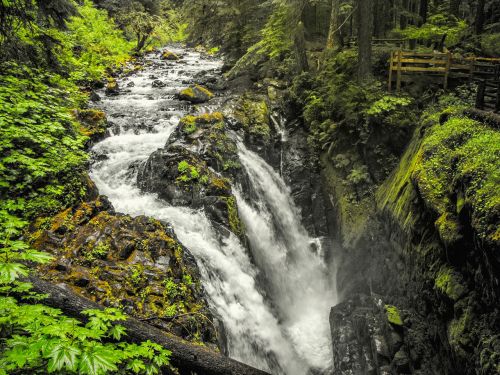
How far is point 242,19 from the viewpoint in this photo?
69.7ft

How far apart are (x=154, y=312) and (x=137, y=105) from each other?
13940 mm

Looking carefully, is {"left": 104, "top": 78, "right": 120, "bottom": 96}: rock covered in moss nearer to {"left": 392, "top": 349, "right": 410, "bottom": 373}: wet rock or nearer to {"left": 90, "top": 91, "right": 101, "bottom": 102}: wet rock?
{"left": 90, "top": 91, "right": 101, "bottom": 102}: wet rock

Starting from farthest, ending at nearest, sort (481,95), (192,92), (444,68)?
(192,92) < (444,68) < (481,95)

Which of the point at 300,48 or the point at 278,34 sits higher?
the point at 278,34

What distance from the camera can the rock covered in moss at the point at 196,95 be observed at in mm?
17969

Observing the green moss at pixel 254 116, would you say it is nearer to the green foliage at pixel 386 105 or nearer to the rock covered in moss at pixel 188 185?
the rock covered in moss at pixel 188 185

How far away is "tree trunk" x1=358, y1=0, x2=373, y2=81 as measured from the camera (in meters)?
12.9

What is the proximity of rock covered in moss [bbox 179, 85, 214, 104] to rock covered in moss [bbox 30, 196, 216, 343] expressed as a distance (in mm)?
11504

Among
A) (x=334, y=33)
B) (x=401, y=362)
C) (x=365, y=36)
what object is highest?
(x=334, y=33)

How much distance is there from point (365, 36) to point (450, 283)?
1030 cm

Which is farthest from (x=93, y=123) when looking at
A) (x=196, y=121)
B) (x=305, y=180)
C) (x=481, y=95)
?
(x=481, y=95)

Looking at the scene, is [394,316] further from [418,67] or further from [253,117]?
[253,117]

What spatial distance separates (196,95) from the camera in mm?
18141

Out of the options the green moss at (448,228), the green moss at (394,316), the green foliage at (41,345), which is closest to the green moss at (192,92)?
the green moss at (394,316)
